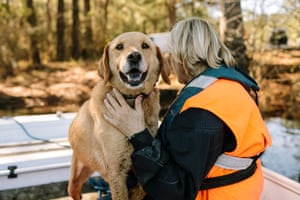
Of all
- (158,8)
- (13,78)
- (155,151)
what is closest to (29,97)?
(13,78)

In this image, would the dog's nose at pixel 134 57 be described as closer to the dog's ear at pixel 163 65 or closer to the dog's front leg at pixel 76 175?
the dog's ear at pixel 163 65

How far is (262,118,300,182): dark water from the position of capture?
5.12 m

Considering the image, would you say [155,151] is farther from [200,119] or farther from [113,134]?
[113,134]

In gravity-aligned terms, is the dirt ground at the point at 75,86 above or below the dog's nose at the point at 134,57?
below

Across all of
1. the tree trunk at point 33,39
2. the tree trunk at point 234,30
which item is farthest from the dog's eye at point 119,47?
the tree trunk at point 33,39

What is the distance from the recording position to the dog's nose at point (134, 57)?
2068 mm

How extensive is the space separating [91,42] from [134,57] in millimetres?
13128

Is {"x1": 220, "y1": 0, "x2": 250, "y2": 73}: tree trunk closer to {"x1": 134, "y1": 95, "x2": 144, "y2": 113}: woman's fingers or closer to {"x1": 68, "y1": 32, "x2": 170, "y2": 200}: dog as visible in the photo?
{"x1": 68, "y1": 32, "x2": 170, "y2": 200}: dog

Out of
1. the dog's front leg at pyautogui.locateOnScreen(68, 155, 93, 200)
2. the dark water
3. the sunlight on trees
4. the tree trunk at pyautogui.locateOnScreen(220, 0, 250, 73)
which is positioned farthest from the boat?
the sunlight on trees

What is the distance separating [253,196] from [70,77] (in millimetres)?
10238

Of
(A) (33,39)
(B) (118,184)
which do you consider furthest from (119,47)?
Result: (A) (33,39)

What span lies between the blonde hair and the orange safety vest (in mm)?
211

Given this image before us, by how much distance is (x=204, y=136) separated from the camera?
1.44 m

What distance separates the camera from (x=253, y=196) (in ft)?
5.59
